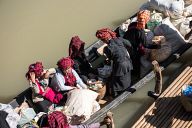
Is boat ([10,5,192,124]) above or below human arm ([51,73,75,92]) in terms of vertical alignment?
below

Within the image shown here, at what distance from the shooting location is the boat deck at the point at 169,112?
19.9 feet

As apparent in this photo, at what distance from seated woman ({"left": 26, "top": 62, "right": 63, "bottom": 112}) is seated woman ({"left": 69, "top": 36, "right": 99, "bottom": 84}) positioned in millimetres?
536

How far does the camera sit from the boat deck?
6055 millimetres

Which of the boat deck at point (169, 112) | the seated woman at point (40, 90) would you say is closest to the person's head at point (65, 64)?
the seated woman at point (40, 90)

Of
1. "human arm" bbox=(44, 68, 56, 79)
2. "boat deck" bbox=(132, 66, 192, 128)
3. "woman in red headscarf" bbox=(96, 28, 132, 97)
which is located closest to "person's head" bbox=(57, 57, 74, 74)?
"human arm" bbox=(44, 68, 56, 79)

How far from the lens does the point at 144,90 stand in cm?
733

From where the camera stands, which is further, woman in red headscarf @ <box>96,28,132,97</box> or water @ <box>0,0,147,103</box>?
water @ <box>0,0,147,103</box>

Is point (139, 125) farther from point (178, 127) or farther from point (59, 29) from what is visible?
point (59, 29)

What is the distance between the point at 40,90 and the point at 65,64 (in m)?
0.55

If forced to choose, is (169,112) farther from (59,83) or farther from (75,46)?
(75,46)

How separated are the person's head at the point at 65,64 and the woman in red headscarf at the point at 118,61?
0.58m

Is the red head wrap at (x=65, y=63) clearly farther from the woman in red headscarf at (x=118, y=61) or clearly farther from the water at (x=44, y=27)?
the water at (x=44, y=27)

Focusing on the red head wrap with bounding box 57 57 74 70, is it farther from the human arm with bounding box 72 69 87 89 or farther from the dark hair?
the dark hair

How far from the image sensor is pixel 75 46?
7090 millimetres
